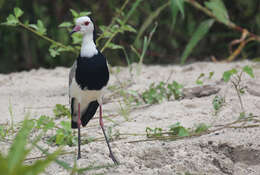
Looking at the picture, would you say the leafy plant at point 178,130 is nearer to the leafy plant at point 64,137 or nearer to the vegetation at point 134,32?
the leafy plant at point 64,137

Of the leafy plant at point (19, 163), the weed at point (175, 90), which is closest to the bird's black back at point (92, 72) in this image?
the weed at point (175, 90)

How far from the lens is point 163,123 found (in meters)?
3.28

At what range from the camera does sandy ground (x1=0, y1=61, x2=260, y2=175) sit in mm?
2592

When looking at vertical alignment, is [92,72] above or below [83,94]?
above

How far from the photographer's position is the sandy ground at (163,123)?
2592mm

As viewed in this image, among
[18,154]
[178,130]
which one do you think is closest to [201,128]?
[178,130]

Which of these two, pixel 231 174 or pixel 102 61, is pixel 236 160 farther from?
pixel 102 61

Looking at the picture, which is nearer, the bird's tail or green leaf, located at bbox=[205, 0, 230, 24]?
the bird's tail

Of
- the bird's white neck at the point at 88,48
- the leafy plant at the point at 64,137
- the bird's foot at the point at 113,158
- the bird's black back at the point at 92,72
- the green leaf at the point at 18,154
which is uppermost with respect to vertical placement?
the bird's white neck at the point at 88,48

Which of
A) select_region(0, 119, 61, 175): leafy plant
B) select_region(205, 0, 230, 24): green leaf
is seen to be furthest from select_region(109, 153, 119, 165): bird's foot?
select_region(205, 0, 230, 24): green leaf

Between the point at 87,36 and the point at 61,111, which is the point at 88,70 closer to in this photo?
the point at 87,36

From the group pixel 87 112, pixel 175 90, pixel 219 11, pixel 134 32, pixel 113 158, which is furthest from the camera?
pixel 134 32

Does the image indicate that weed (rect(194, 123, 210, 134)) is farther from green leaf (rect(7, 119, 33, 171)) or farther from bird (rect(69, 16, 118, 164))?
green leaf (rect(7, 119, 33, 171))

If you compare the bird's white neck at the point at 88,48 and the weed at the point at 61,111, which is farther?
the weed at the point at 61,111
